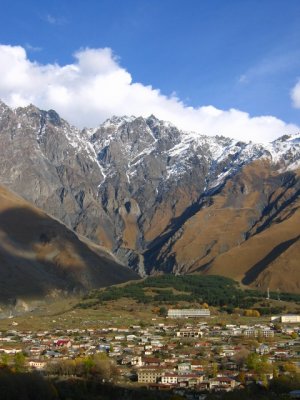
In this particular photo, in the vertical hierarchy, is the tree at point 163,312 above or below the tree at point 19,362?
above

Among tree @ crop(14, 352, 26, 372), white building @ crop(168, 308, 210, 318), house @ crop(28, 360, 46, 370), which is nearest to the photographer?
tree @ crop(14, 352, 26, 372)

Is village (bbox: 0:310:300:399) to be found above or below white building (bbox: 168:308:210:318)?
below

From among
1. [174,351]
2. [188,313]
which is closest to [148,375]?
[174,351]

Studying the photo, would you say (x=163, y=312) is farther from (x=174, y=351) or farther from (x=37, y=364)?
(x=37, y=364)

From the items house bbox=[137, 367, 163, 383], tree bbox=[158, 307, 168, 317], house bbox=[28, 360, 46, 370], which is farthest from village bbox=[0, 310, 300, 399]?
tree bbox=[158, 307, 168, 317]

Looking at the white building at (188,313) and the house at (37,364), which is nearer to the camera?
the house at (37,364)

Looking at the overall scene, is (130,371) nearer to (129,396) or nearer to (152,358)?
(152,358)

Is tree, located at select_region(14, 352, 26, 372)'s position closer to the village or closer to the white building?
the village

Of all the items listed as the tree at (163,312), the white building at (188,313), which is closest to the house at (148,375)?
the white building at (188,313)

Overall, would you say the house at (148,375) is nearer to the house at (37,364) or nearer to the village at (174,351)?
the village at (174,351)
